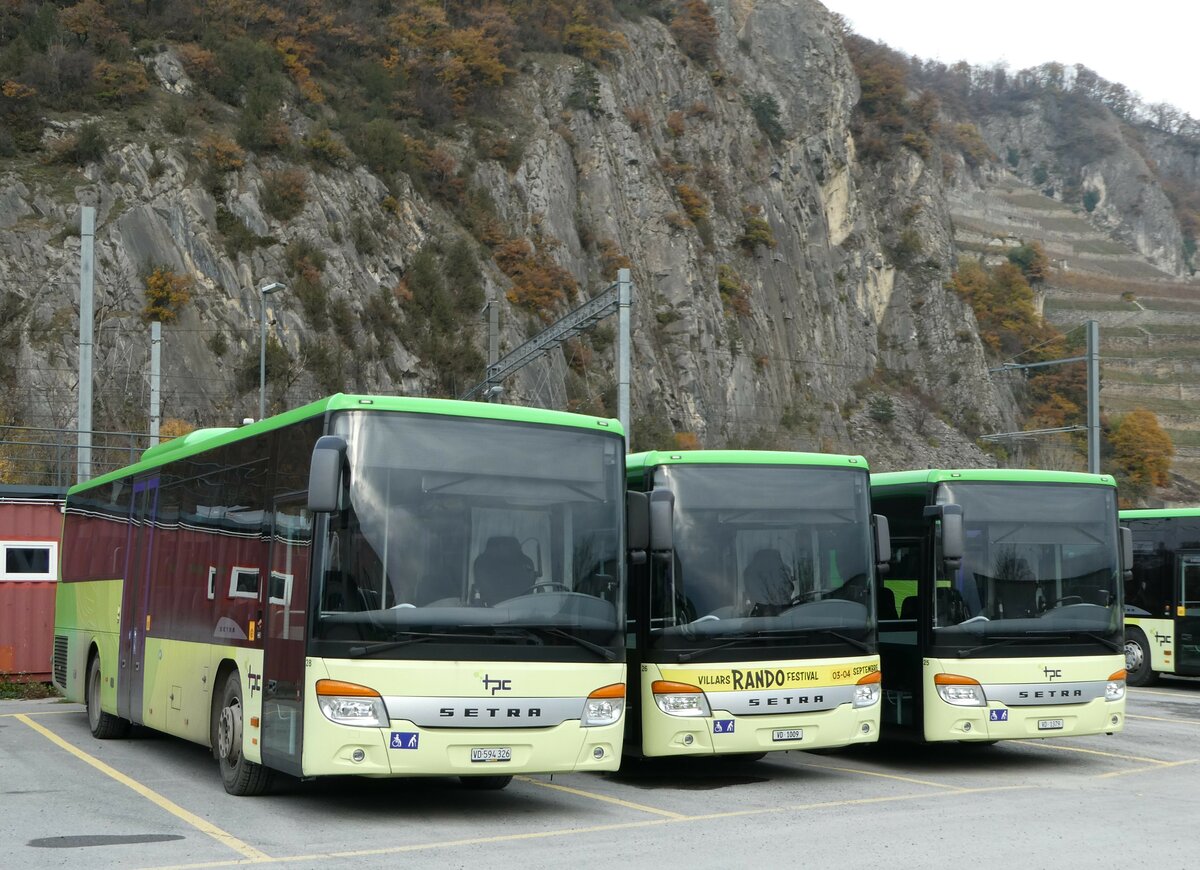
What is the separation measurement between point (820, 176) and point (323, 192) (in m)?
48.9

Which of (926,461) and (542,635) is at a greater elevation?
(926,461)

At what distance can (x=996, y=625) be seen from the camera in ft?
44.0

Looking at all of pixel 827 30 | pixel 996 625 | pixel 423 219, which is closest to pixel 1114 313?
pixel 827 30

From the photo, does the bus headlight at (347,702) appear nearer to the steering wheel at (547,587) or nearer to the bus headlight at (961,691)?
the steering wheel at (547,587)

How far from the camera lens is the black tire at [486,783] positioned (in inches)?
485

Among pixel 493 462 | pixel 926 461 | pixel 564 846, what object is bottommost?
pixel 564 846

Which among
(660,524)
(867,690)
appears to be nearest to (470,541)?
(660,524)

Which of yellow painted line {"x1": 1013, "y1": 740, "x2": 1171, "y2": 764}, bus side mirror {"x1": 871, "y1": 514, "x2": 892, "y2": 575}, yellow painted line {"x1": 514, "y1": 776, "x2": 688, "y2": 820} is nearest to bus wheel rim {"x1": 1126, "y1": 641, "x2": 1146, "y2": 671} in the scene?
yellow painted line {"x1": 1013, "y1": 740, "x2": 1171, "y2": 764}

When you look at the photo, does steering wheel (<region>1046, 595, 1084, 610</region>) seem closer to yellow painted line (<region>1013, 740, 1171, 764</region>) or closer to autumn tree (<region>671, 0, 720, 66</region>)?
yellow painted line (<region>1013, 740, 1171, 764</region>)

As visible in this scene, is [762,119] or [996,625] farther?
[762,119]

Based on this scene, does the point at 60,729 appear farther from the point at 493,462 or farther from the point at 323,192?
the point at 323,192

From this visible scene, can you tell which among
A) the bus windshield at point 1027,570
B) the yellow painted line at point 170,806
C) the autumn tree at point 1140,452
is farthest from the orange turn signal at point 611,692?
the autumn tree at point 1140,452

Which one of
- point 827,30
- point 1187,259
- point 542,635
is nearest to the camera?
point 542,635

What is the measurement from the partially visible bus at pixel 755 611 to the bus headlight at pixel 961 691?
95cm
